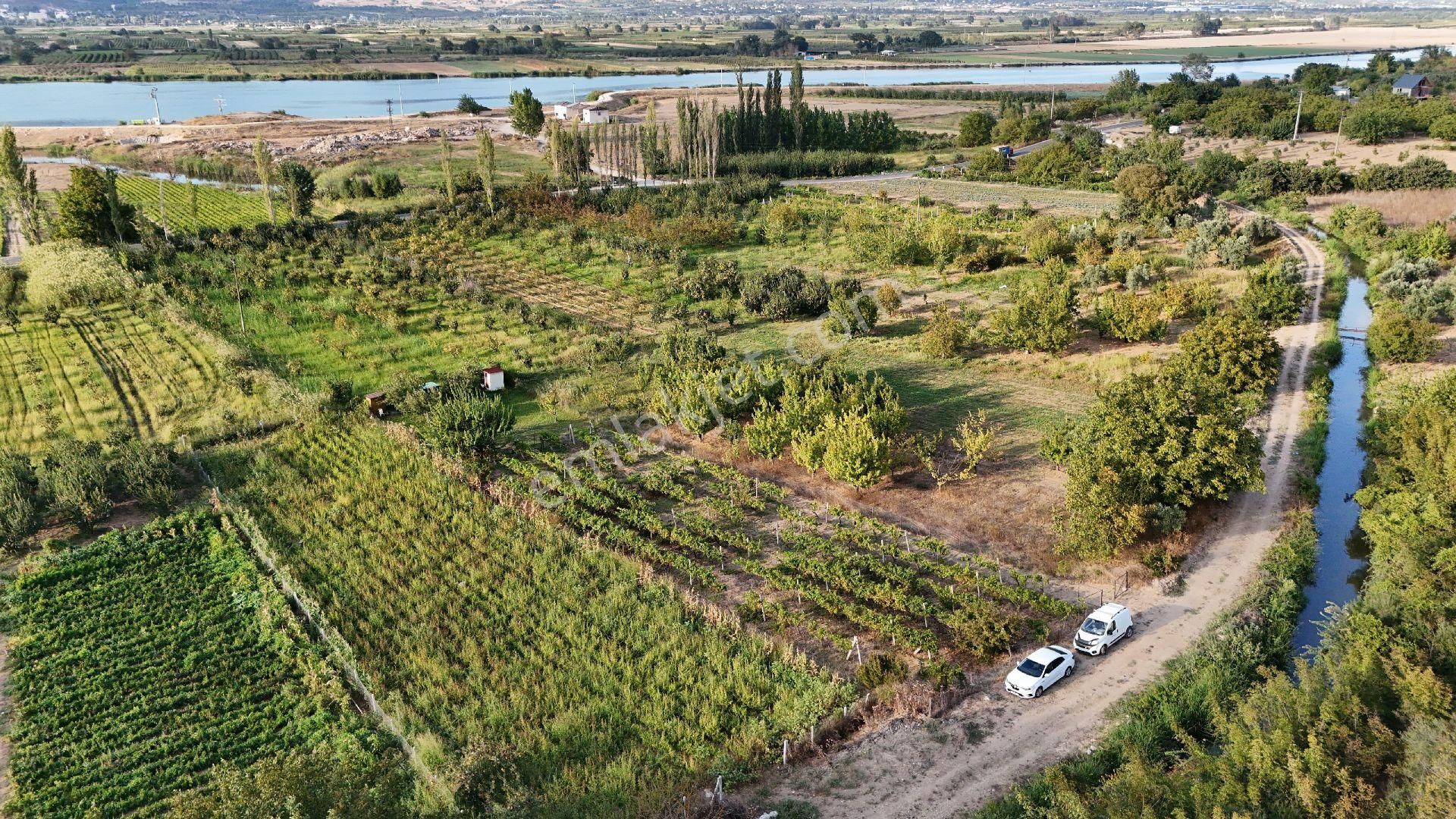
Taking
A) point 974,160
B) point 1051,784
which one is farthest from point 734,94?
point 1051,784

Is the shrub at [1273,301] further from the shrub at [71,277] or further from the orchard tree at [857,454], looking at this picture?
the shrub at [71,277]

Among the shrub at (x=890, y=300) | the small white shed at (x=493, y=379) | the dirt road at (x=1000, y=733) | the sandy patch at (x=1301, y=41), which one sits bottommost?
the dirt road at (x=1000, y=733)

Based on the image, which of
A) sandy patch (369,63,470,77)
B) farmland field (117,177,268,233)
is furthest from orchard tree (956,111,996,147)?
sandy patch (369,63,470,77)

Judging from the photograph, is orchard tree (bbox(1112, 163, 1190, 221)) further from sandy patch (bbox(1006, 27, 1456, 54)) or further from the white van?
sandy patch (bbox(1006, 27, 1456, 54))

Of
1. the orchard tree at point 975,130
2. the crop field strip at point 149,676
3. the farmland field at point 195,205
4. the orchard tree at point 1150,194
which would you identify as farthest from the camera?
the orchard tree at point 975,130

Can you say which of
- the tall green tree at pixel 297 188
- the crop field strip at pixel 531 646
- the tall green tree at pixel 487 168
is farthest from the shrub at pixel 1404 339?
the tall green tree at pixel 297 188

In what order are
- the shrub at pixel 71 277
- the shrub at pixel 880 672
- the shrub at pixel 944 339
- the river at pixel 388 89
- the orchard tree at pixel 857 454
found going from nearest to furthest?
the shrub at pixel 880 672 < the orchard tree at pixel 857 454 < the shrub at pixel 944 339 < the shrub at pixel 71 277 < the river at pixel 388 89

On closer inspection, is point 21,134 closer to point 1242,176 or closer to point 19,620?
point 19,620
